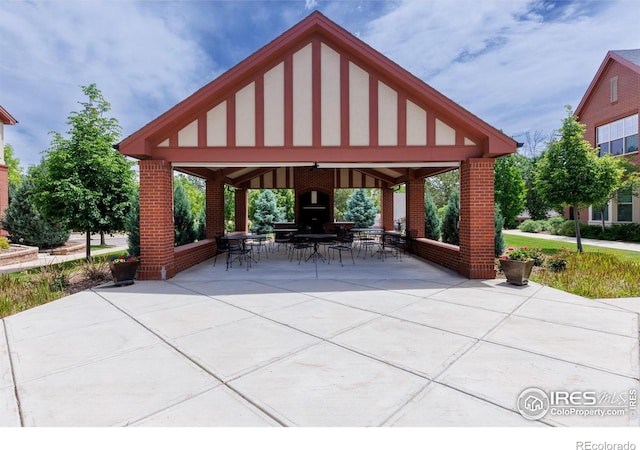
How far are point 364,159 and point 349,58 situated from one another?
2596mm

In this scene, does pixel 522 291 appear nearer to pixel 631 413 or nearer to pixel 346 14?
pixel 631 413

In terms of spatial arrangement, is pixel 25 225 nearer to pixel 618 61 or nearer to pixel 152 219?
pixel 152 219

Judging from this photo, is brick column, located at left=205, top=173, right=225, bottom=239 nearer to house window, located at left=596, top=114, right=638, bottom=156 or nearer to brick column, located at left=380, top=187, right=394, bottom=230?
brick column, located at left=380, top=187, right=394, bottom=230

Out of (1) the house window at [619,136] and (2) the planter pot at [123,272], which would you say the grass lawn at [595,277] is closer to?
(2) the planter pot at [123,272]

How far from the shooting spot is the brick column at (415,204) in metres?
13.4

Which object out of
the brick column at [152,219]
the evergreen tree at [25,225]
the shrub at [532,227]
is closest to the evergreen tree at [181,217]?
the brick column at [152,219]

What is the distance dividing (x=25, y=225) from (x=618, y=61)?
35098 mm

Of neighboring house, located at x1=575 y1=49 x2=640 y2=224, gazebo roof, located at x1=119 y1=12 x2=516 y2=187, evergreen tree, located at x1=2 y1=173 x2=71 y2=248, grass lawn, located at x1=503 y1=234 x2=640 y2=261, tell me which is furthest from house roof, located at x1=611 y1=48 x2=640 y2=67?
evergreen tree, located at x1=2 y1=173 x2=71 y2=248

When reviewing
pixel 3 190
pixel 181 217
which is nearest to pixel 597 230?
pixel 181 217

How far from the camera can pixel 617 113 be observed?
1891 cm

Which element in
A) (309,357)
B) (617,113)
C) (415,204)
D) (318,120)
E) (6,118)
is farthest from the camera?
(617,113)

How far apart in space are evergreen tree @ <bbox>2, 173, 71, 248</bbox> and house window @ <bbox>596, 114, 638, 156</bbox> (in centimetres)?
3107

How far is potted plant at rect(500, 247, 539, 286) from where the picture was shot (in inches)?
292

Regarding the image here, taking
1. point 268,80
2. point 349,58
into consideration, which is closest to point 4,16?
point 268,80
